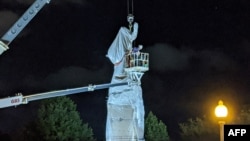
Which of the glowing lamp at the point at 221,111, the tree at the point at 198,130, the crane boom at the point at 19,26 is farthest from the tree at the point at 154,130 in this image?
the glowing lamp at the point at 221,111

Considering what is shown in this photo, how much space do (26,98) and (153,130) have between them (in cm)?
4074

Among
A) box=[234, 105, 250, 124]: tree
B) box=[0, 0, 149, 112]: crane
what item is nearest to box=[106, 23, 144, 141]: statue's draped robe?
box=[0, 0, 149, 112]: crane

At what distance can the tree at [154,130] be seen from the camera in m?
76.2

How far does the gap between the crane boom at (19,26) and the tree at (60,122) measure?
1062 inches

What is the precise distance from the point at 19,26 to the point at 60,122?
28.8m

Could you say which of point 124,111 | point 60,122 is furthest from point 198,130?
point 124,111

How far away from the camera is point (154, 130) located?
3007 inches

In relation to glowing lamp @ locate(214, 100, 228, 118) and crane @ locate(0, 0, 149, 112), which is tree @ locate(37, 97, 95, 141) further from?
glowing lamp @ locate(214, 100, 228, 118)

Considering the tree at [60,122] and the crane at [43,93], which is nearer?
the crane at [43,93]

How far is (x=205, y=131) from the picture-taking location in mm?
78250

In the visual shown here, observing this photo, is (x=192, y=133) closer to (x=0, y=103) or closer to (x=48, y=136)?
(x=48, y=136)

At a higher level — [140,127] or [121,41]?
[121,41]

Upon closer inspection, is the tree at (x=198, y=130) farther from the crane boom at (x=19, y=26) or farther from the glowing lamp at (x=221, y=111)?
the glowing lamp at (x=221, y=111)

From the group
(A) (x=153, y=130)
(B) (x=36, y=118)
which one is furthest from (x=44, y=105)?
(A) (x=153, y=130)
